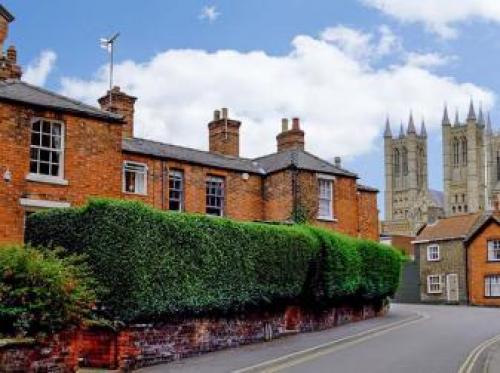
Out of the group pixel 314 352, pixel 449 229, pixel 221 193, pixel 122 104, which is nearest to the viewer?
pixel 314 352

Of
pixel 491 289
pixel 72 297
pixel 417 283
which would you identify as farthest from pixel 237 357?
pixel 417 283

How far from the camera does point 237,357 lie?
61.9 feet

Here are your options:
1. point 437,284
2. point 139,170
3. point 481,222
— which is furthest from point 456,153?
point 139,170

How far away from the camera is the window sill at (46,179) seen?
22.6m

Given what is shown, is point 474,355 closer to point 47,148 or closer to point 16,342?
point 16,342

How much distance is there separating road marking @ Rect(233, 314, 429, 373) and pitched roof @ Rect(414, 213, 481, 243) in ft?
102

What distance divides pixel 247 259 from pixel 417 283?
44.0 meters

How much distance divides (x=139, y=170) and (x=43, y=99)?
583 centimetres

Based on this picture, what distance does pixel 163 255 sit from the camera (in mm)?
18734

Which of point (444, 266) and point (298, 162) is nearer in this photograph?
point (298, 162)

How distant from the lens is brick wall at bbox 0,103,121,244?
22.0m

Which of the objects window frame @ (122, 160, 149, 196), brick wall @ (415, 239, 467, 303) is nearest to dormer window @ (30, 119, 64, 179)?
window frame @ (122, 160, 149, 196)

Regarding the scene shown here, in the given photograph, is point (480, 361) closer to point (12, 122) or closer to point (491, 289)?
point (12, 122)

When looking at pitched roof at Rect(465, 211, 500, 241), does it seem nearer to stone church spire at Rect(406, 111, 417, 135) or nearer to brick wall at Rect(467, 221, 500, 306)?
brick wall at Rect(467, 221, 500, 306)
